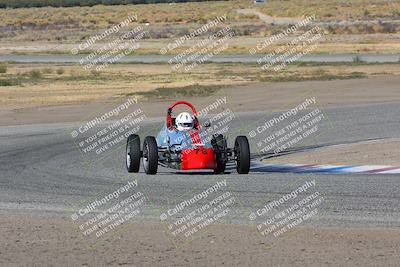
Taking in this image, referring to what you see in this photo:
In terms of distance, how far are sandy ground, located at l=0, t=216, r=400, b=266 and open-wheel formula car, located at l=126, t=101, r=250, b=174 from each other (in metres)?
5.28

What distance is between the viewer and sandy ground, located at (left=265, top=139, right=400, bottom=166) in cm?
2122

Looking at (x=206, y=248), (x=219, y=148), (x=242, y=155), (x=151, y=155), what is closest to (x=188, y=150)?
(x=219, y=148)

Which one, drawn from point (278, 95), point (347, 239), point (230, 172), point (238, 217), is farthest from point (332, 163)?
point (278, 95)

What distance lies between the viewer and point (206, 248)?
39.8 feet

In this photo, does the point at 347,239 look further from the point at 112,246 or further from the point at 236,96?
the point at 236,96

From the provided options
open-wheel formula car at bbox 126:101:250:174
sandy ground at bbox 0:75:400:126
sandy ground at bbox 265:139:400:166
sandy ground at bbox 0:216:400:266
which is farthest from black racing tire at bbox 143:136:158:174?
sandy ground at bbox 0:75:400:126

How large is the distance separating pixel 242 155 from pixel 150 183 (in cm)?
200

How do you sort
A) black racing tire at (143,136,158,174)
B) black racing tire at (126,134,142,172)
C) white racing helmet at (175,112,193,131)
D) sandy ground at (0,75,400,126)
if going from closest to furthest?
black racing tire at (143,136,158,174) → white racing helmet at (175,112,193,131) → black racing tire at (126,134,142,172) → sandy ground at (0,75,400,126)

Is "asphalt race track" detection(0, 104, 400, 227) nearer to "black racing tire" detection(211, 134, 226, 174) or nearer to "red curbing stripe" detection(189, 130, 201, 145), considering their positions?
"black racing tire" detection(211, 134, 226, 174)

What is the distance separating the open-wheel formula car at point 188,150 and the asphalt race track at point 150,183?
0.25 metres

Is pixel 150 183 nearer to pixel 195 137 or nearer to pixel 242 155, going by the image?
pixel 195 137

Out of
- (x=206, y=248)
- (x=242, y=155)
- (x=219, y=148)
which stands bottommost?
(x=206, y=248)

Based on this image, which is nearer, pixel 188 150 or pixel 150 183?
pixel 150 183

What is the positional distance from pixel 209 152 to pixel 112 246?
675cm
